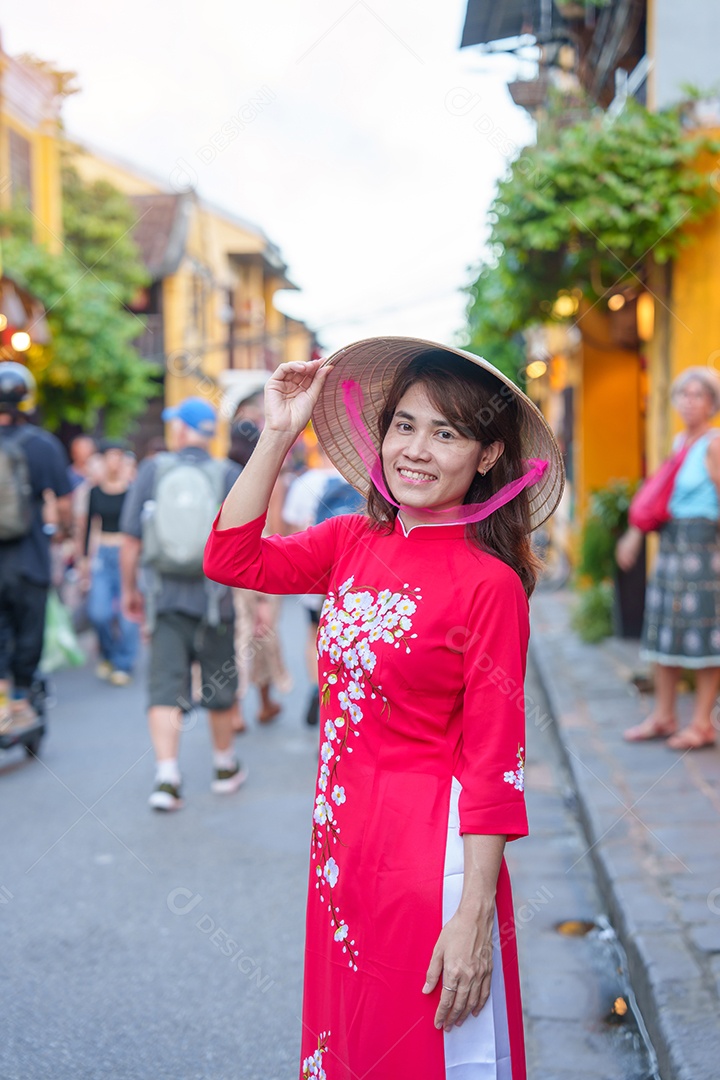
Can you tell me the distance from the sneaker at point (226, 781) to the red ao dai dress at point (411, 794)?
12.6ft

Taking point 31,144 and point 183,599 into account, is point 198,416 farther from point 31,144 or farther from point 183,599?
point 31,144

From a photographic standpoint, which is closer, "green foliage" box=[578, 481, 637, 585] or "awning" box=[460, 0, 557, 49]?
"green foliage" box=[578, 481, 637, 585]

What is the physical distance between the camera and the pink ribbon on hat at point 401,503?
81.7 inches

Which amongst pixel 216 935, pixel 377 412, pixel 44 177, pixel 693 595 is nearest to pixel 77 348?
pixel 44 177

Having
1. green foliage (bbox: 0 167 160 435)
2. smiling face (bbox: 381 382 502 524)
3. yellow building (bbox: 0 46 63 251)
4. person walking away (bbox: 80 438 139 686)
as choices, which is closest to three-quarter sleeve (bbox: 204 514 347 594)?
smiling face (bbox: 381 382 502 524)

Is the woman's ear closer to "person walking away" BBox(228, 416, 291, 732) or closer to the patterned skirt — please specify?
the patterned skirt

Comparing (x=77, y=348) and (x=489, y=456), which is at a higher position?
(x=77, y=348)

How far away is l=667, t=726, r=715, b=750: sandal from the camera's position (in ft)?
19.7

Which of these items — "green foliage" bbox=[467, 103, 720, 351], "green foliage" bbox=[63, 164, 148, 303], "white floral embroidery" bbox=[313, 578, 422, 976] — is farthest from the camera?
"green foliage" bbox=[63, 164, 148, 303]

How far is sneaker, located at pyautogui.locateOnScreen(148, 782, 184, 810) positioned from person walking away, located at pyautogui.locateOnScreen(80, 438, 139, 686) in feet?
11.9

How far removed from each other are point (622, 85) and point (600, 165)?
10.8 feet

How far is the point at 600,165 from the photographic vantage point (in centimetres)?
744

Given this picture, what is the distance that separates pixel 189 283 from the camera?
103 ft

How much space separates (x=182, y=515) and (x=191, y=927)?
2.08m
